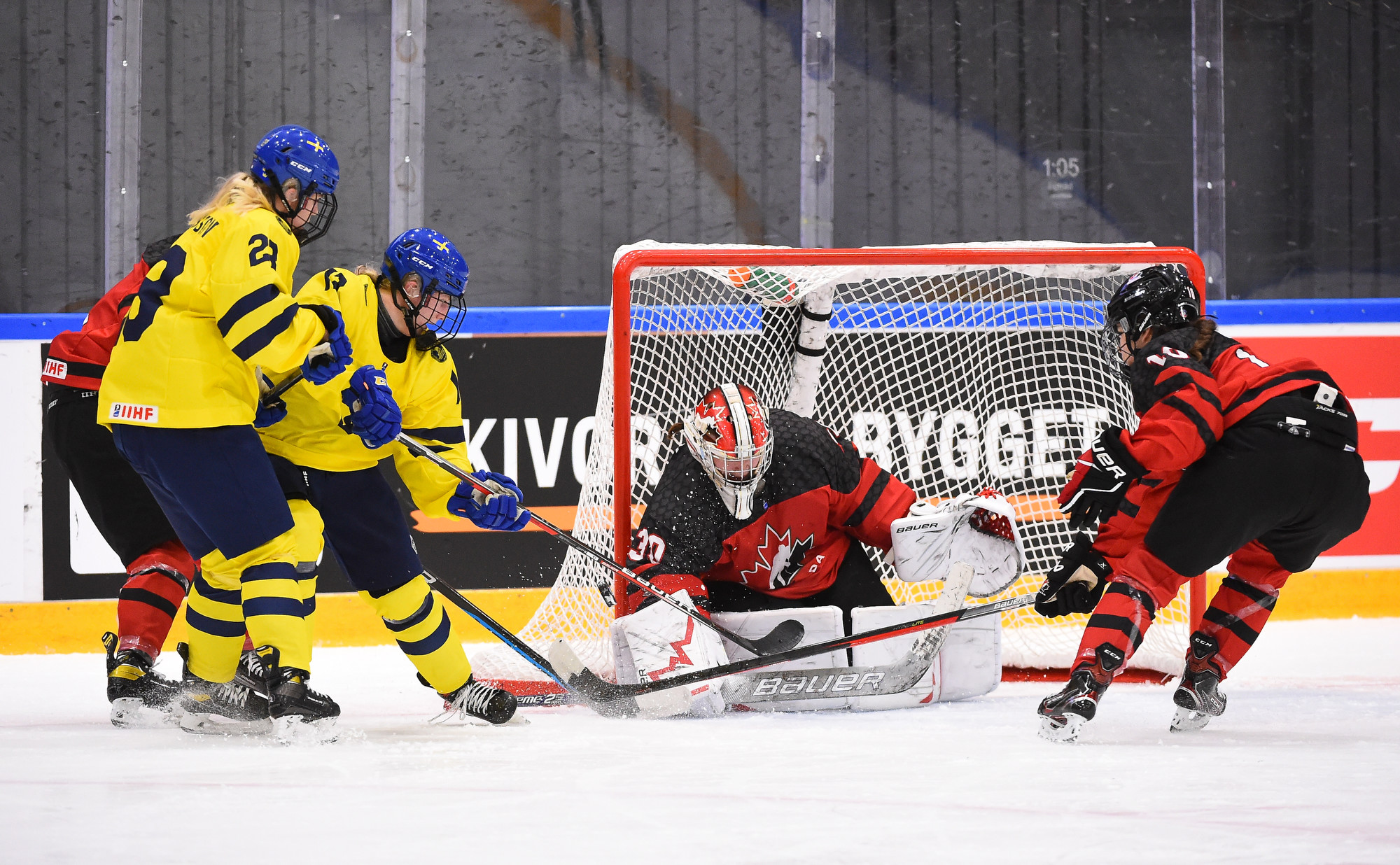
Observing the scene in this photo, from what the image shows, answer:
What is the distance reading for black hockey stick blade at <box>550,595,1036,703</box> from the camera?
2662 millimetres

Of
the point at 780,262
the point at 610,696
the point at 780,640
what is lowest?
the point at 610,696

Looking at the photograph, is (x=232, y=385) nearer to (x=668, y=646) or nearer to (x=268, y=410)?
(x=268, y=410)

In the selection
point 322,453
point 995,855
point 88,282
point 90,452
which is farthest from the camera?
point 88,282

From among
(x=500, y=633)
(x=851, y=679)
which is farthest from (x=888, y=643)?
(x=500, y=633)

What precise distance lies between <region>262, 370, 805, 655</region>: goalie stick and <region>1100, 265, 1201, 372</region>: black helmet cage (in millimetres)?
952

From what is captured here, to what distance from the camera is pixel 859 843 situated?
1.63 metres

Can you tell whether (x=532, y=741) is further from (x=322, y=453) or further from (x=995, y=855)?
(x=995, y=855)

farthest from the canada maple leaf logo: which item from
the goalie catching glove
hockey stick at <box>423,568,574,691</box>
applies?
hockey stick at <box>423,568,574,691</box>

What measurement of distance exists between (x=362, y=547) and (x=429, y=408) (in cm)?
32

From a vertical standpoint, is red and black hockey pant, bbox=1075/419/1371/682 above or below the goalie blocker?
above

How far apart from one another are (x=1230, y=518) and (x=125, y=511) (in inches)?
89.1

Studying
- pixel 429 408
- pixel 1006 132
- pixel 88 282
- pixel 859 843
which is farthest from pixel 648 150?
pixel 859 843

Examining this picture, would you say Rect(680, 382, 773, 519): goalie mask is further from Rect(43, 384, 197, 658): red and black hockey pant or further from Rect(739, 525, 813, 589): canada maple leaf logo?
Rect(43, 384, 197, 658): red and black hockey pant

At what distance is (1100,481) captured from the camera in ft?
8.47
